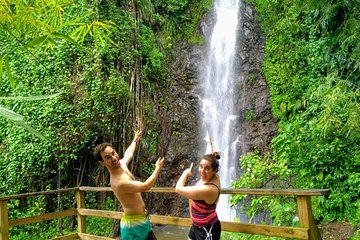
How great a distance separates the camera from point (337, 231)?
256 inches

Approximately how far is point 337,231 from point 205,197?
4.82 m

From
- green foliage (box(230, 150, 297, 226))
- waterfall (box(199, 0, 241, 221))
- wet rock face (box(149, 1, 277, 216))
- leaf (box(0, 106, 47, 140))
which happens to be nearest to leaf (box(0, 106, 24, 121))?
leaf (box(0, 106, 47, 140))

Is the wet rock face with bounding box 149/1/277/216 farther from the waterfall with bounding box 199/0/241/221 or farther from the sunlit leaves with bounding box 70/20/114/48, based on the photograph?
the sunlit leaves with bounding box 70/20/114/48

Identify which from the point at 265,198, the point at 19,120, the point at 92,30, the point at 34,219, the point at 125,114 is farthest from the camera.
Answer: the point at 125,114

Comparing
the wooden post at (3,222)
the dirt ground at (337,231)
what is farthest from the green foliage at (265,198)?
the wooden post at (3,222)

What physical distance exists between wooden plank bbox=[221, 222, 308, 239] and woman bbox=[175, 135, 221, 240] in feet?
1.46

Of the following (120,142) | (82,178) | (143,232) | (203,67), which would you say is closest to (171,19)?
(203,67)

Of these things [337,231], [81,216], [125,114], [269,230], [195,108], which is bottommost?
[337,231]

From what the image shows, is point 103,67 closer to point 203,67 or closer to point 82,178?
point 82,178

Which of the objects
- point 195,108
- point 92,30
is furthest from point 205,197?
point 195,108

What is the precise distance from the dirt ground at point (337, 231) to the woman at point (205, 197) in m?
4.39

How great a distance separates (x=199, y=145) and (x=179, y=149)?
547 millimetres

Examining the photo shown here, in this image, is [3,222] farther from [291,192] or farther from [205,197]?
[291,192]

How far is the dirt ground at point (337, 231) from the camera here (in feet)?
20.7
